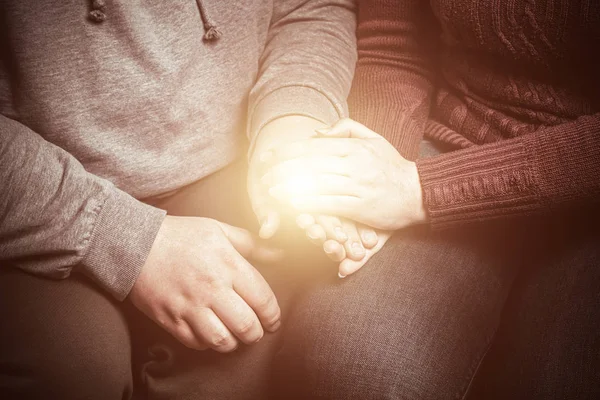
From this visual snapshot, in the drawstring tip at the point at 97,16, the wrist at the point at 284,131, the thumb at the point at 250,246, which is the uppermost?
the drawstring tip at the point at 97,16

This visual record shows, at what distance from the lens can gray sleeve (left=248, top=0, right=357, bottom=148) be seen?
2.69 ft

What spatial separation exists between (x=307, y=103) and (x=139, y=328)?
48 centimetres

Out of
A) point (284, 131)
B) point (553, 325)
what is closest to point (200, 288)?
point (284, 131)

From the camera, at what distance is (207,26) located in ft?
2.43

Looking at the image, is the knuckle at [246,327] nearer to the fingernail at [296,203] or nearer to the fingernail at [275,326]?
the fingernail at [275,326]

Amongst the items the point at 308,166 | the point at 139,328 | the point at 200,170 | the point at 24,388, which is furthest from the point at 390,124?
the point at 24,388

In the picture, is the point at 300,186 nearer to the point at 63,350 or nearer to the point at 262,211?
the point at 262,211

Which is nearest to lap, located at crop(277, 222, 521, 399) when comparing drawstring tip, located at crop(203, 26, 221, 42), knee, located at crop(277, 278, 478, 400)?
knee, located at crop(277, 278, 478, 400)

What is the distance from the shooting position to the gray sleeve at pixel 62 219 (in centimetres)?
61

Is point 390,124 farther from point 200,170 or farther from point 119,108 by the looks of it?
point 119,108

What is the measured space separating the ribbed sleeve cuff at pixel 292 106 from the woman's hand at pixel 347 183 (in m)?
0.11

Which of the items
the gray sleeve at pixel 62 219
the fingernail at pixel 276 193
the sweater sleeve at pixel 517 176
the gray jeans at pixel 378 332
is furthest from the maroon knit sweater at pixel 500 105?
the gray sleeve at pixel 62 219

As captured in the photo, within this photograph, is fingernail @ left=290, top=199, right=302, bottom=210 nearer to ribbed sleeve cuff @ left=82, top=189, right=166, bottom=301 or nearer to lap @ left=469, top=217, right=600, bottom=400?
ribbed sleeve cuff @ left=82, top=189, right=166, bottom=301

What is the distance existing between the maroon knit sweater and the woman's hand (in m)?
0.04
